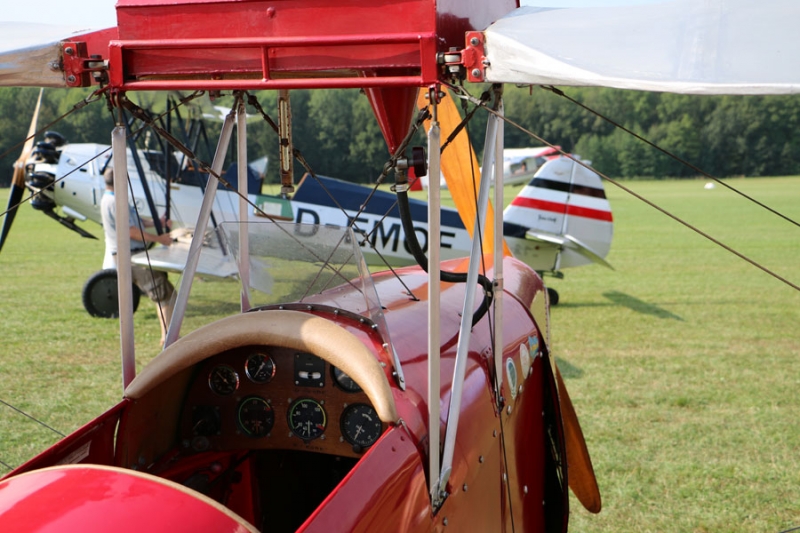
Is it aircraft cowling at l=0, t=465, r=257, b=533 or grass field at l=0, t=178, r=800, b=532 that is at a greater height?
aircraft cowling at l=0, t=465, r=257, b=533

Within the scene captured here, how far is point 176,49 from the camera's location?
95.0 inches

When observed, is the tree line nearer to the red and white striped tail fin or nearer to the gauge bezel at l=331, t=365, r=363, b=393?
the red and white striped tail fin

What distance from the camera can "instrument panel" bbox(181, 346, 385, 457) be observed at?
8.38 ft

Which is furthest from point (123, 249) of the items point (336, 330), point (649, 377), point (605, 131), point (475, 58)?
point (605, 131)

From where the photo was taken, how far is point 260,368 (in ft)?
→ 8.52

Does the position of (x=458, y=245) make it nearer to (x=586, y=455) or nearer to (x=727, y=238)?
(x=586, y=455)

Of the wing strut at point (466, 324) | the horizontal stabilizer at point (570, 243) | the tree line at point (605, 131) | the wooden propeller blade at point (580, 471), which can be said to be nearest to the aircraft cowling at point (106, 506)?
the wing strut at point (466, 324)

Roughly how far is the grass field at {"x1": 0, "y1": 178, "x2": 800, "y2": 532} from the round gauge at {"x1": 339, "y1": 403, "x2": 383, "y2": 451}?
1833 millimetres

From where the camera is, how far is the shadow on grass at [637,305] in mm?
9203

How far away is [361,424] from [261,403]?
1.17 feet

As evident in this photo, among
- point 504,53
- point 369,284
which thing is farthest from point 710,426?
point 504,53

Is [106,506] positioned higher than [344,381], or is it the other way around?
[106,506]

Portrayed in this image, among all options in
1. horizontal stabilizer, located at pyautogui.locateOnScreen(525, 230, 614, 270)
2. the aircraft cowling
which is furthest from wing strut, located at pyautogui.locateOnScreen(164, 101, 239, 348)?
horizontal stabilizer, located at pyautogui.locateOnScreen(525, 230, 614, 270)

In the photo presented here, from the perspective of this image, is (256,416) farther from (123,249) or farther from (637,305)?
(637,305)
